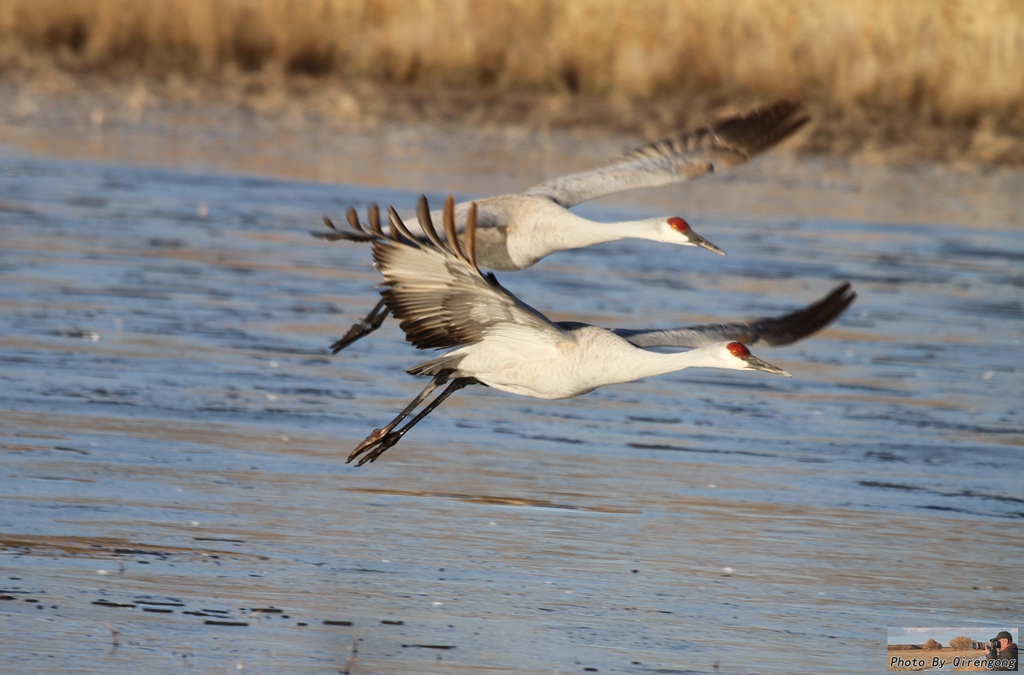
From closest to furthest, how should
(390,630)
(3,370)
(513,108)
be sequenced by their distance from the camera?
(390,630) < (3,370) < (513,108)

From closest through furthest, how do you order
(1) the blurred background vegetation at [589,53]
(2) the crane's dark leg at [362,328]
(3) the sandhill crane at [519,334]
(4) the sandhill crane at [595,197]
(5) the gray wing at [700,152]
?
(3) the sandhill crane at [519,334]
(4) the sandhill crane at [595,197]
(2) the crane's dark leg at [362,328]
(5) the gray wing at [700,152]
(1) the blurred background vegetation at [589,53]

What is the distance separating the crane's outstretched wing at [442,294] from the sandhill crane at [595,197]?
0.52 feet

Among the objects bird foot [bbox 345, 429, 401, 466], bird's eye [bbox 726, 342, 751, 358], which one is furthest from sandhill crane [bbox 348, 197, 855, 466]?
bird foot [bbox 345, 429, 401, 466]

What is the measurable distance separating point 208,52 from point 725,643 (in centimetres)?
1706

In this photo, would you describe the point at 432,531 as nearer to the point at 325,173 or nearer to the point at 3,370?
the point at 3,370

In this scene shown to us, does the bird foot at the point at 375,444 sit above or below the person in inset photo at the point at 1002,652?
above

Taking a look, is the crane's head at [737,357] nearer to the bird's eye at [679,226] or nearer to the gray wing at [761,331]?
the gray wing at [761,331]

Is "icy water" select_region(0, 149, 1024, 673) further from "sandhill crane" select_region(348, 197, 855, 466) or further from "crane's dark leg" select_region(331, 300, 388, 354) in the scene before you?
"sandhill crane" select_region(348, 197, 855, 466)

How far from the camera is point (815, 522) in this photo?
290 inches

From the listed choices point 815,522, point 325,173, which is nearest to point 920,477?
point 815,522

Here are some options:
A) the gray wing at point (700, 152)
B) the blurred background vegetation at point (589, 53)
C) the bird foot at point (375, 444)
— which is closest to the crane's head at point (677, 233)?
the gray wing at point (700, 152)

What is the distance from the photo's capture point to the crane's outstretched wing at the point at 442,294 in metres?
A: 6.36

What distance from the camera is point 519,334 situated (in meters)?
6.93

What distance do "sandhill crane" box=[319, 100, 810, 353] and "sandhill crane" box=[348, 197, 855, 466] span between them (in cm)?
24
